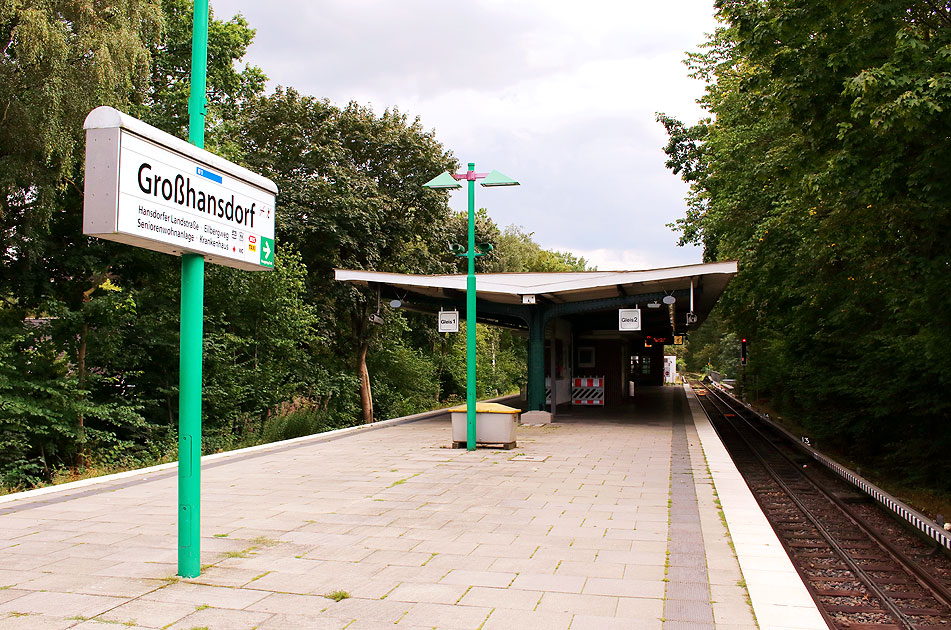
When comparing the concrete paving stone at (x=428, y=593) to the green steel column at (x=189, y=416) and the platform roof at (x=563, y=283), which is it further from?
the platform roof at (x=563, y=283)

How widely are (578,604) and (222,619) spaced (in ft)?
6.66

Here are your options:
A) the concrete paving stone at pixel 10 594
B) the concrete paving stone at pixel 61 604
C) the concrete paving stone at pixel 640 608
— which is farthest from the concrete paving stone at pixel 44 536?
the concrete paving stone at pixel 640 608

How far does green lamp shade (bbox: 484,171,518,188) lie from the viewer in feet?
40.0

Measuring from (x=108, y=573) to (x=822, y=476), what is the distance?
13.5 m

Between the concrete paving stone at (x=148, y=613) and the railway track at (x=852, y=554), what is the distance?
4.64m

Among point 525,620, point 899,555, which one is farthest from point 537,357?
point 525,620

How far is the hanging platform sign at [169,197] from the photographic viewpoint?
407 cm

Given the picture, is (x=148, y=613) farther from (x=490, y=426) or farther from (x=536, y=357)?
(x=536, y=357)

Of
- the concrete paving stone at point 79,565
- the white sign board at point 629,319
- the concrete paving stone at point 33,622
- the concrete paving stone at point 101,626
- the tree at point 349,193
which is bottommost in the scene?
the concrete paving stone at point 79,565

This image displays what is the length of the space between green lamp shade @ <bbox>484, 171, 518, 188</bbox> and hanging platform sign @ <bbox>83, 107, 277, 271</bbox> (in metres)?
7.04

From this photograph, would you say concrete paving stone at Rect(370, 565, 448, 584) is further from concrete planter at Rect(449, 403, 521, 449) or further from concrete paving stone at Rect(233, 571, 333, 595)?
concrete planter at Rect(449, 403, 521, 449)

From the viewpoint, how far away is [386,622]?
3973mm

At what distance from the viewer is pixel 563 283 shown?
55.3 ft

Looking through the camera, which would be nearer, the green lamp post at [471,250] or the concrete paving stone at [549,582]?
the concrete paving stone at [549,582]
